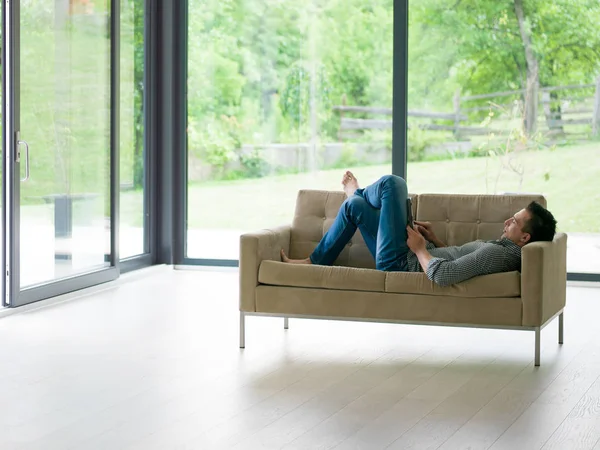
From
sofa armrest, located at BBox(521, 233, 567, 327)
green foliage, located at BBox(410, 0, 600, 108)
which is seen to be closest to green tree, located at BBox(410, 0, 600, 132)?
green foliage, located at BBox(410, 0, 600, 108)

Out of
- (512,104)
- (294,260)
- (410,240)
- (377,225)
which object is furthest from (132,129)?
(410,240)

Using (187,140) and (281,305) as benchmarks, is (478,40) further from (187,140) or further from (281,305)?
(281,305)

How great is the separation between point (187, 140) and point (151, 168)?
37cm

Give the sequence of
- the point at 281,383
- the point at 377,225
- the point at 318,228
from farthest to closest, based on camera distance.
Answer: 1. the point at 318,228
2. the point at 377,225
3. the point at 281,383

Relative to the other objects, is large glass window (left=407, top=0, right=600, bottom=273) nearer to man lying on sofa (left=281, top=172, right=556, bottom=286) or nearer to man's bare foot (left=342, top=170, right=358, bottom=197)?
man's bare foot (left=342, top=170, right=358, bottom=197)

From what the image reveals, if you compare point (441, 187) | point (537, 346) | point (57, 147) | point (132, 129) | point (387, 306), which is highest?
point (132, 129)

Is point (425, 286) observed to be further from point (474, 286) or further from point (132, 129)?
point (132, 129)

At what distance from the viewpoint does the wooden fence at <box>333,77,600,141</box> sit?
6793mm

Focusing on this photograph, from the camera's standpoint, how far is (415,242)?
4672 millimetres

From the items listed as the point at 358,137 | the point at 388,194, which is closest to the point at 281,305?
the point at 388,194

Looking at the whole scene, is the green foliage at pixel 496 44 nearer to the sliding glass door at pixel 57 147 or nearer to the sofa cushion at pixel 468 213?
the sofa cushion at pixel 468 213

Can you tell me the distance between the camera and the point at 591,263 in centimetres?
685

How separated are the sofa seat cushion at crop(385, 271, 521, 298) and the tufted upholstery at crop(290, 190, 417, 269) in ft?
2.05

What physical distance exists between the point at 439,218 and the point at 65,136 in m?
2.64
